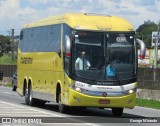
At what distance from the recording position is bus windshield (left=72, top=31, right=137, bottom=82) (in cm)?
1995

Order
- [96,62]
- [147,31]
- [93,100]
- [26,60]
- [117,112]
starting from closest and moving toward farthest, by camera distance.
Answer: [93,100] < [96,62] < [117,112] < [26,60] < [147,31]

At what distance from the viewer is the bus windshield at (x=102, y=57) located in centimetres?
1995

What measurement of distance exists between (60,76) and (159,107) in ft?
27.4

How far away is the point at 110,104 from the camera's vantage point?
1986cm

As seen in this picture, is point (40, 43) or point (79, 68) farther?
point (40, 43)

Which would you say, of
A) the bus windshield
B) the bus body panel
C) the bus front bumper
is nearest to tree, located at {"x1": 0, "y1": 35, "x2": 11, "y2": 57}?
the bus body panel

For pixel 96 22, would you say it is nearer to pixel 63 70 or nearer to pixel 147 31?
pixel 63 70

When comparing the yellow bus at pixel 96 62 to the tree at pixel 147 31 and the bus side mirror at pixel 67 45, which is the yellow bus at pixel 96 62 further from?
the tree at pixel 147 31

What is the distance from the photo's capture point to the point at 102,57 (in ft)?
65.6

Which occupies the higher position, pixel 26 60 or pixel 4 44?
pixel 26 60

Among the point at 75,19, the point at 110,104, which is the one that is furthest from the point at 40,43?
the point at 110,104

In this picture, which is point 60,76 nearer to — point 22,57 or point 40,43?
point 40,43

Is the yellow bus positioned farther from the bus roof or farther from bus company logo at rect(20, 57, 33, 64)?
bus company logo at rect(20, 57, 33, 64)

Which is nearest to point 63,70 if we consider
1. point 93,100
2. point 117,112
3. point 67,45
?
point 67,45
